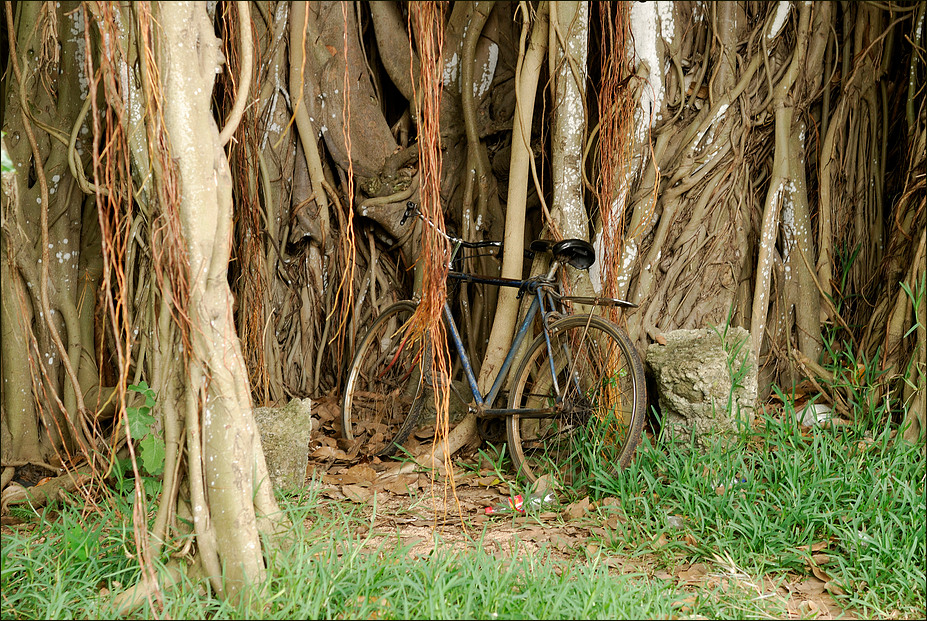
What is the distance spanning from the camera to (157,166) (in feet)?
6.53

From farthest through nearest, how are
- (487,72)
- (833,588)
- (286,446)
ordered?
(487,72), (286,446), (833,588)

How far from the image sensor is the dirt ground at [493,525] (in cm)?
227

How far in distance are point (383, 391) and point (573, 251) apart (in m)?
1.43

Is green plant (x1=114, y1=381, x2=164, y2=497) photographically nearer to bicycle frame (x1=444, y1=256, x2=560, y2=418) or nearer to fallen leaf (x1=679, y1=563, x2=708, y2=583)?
bicycle frame (x1=444, y1=256, x2=560, y2=418)

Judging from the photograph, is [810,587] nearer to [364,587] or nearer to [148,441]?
[364,587]

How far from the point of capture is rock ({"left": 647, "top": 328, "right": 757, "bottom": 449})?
302 cm

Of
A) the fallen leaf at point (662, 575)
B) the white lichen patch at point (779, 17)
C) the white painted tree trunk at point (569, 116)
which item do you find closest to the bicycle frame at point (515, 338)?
the white painted tree trunk at point (569, 116)

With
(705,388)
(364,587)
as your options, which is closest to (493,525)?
(364,587)

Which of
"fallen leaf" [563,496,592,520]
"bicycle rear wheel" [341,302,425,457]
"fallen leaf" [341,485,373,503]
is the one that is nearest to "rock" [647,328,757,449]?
"fallen leaf" [563,496,592,520]

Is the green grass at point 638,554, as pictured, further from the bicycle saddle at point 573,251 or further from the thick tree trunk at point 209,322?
the bicycle saddle at point 573,251

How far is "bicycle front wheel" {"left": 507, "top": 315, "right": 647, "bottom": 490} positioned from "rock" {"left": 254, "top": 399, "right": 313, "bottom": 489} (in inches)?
35.0

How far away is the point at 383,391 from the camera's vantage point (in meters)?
3.99

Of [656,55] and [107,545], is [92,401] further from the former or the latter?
[656,55]

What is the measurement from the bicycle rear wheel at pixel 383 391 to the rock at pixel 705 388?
113cm
